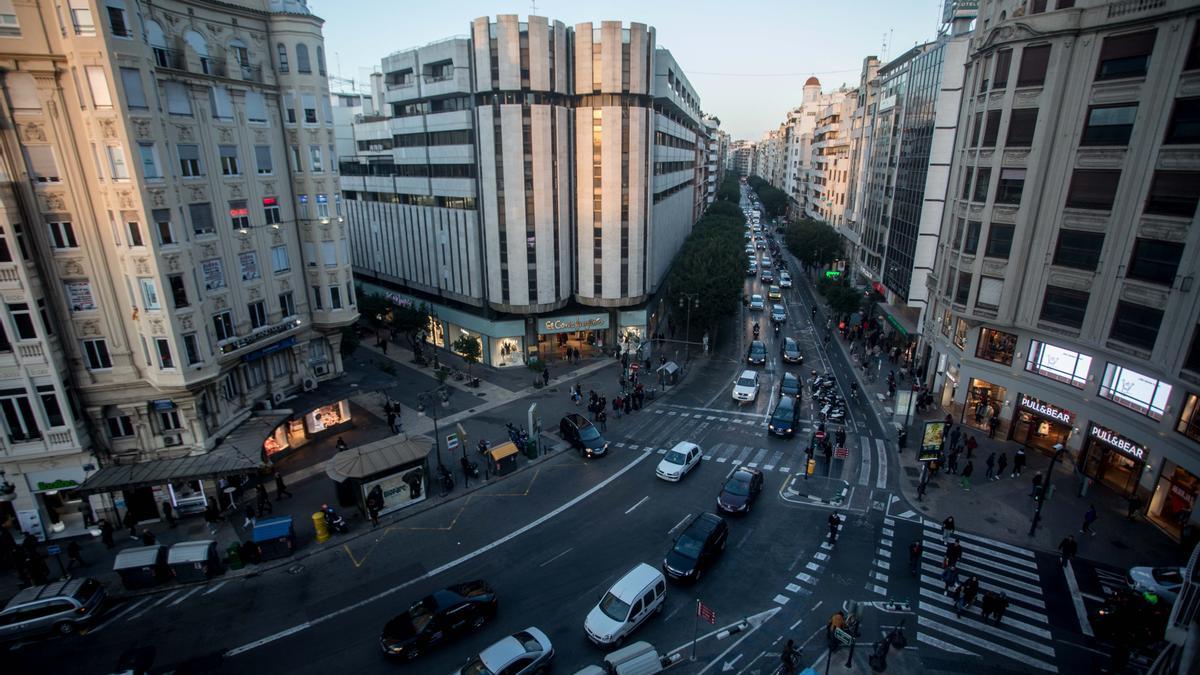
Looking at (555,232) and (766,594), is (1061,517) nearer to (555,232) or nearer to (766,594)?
(766,594)

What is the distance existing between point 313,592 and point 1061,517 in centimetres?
3526

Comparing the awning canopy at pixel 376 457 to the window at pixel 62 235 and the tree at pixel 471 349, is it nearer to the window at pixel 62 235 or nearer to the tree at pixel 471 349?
the window at pixel 62 235

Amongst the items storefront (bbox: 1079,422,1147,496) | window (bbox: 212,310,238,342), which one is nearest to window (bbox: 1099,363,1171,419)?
storefront (bbox: 1079,422,1147,496)

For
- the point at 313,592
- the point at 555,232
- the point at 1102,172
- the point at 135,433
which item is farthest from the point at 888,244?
the point at 135,433

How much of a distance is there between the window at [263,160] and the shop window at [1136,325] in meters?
48.0

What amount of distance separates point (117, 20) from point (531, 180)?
2845 centimetres

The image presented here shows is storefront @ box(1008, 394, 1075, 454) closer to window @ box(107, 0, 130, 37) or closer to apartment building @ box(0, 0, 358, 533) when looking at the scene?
apartment building @ box(0, 0, 358, 533)

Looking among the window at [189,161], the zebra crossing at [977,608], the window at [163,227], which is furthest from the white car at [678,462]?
the window at [189,161]

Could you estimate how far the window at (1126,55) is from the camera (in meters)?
27.0

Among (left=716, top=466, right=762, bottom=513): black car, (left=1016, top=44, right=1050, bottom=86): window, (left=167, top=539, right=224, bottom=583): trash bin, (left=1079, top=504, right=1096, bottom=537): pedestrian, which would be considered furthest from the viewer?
(left=1016, top=44, right=1050, bottom=86): window

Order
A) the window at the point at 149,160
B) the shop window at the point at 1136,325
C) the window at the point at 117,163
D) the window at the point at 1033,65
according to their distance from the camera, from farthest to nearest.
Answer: the window at the point at 1033,65 → the shop window at the point at 1136,325 → the window at the point at 149,160 → the window at the point at 117,163

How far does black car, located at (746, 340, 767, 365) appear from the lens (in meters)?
51.2

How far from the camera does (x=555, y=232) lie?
50281mm

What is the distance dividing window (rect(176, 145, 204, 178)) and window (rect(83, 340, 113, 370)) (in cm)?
931
